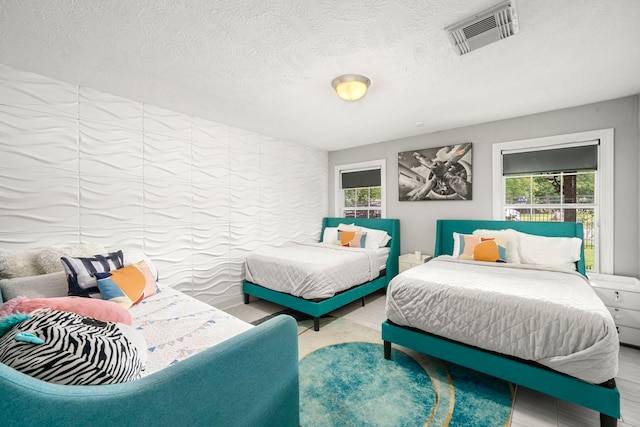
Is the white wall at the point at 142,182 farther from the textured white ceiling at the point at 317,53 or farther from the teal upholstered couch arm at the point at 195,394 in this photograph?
the teal upholstered couch arm at the point at 195,394

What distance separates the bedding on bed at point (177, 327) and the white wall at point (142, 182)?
1125 mm

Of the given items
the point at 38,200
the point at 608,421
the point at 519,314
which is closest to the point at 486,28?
the point at 519,314

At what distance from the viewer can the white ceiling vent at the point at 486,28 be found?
163 cm

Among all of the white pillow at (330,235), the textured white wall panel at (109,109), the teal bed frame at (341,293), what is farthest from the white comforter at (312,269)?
the textured white wall panel at (109,109)

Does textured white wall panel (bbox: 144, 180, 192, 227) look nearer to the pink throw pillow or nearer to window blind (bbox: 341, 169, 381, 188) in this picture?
the pink throw pillow

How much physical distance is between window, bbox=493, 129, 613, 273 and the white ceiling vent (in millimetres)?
2124

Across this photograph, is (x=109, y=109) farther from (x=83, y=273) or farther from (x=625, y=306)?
(x=625, y=306)

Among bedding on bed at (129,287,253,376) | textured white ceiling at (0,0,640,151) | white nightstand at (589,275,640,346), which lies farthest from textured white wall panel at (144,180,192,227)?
white nightstand at (589,275,640,346)

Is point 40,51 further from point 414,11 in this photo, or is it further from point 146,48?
point 414,11

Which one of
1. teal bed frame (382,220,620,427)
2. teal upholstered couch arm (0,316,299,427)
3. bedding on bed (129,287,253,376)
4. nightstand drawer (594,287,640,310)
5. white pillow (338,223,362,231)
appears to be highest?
white pillow (338,223,362,231)

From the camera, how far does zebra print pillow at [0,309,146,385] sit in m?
0.75

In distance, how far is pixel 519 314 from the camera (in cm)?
183

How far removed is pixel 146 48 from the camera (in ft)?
6.47

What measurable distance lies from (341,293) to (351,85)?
2294mm
